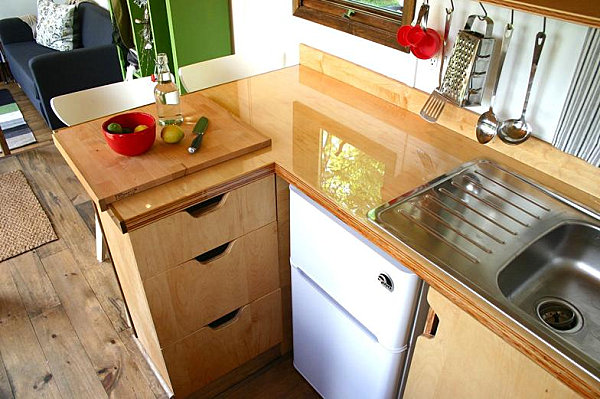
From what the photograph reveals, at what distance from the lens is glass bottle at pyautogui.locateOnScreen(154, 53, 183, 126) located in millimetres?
1352

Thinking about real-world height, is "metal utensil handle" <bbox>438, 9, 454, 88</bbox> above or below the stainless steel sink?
above

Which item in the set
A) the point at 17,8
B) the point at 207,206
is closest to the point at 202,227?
the point at 207,206

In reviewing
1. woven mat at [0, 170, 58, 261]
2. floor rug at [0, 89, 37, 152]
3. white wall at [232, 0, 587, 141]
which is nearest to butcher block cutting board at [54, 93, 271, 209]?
white wall at [232, 0, 587, 141]

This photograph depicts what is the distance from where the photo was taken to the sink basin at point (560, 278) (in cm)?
99

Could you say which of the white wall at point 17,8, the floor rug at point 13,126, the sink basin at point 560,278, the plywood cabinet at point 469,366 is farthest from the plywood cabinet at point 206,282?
the white wall at point 17,8

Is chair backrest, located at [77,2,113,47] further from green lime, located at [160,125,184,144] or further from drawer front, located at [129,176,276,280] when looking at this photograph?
drawer front, located at [129,176,276,280]

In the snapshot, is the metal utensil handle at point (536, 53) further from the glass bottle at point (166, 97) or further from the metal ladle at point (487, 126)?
the glass bottle at point (166, 97)

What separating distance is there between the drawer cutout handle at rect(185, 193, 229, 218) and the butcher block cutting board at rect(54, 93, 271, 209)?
3.6 inches

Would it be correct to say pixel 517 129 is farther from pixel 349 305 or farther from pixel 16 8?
pixel 16 8

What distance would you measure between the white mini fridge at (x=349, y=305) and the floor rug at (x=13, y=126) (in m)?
2.55

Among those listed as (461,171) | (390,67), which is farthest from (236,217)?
(390,67)

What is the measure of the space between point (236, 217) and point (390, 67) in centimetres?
72

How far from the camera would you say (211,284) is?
1328 mm

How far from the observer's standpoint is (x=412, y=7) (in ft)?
4.55
